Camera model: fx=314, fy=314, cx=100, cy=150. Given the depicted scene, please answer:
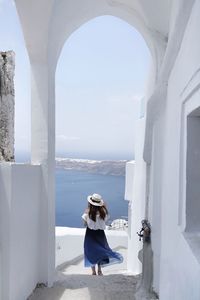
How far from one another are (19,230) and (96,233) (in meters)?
1.98

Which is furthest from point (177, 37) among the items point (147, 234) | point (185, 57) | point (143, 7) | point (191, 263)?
point (147, 234)

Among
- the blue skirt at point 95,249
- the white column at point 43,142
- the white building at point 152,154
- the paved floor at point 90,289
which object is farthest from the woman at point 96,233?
the white column at point 43,142

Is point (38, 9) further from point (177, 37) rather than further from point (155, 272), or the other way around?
point (155, 272)

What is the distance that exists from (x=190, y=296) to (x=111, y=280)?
3457 millimetres

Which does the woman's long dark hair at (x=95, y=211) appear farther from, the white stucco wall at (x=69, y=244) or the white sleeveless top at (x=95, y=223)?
the white stucco wall at (x=69, y=244)

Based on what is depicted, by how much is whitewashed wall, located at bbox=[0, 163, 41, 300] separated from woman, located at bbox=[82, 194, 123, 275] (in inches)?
40.9

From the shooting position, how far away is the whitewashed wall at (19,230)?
10.3 ft

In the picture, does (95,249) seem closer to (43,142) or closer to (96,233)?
(96,233)

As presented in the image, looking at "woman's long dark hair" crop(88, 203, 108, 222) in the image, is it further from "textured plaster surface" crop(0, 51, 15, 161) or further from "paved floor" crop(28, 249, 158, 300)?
"textured plaster surface" crop(0, 51, 15, 161)

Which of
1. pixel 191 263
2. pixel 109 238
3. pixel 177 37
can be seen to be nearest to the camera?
A: pixel 191 263

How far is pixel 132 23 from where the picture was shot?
486 cm

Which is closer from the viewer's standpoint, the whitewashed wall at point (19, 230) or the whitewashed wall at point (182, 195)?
the whitewashed wall at point (182, 195)

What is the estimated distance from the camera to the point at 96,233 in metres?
5.20

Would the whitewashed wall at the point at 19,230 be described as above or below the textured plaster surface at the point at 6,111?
below
